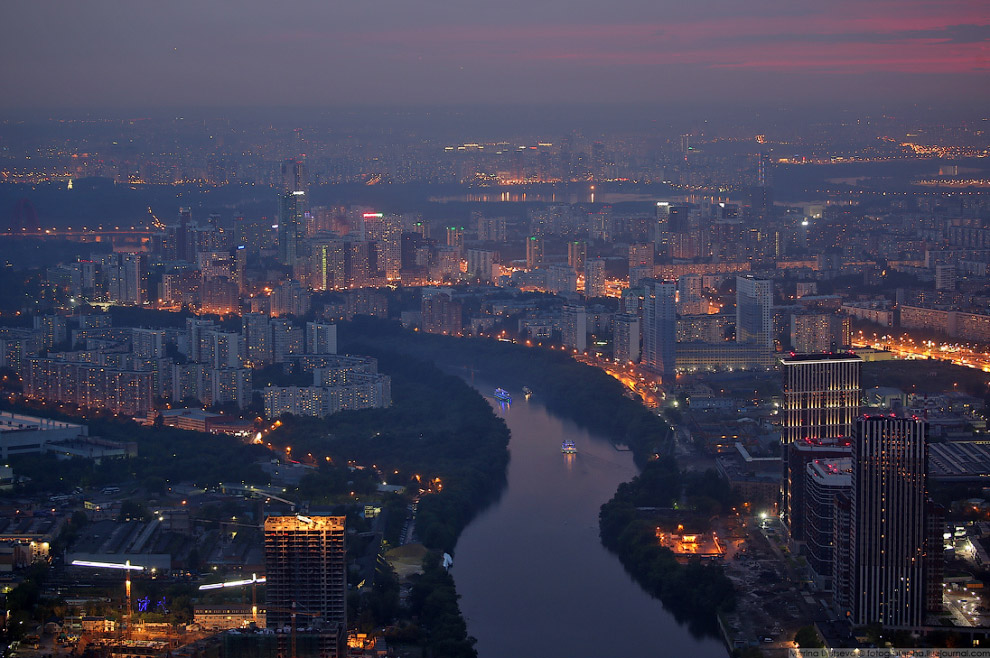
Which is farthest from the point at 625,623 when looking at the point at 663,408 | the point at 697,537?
the point at 663,408

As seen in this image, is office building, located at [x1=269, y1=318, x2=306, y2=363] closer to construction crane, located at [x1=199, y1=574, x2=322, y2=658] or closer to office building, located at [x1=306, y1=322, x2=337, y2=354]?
office building, located at [x1=306, y1=322, x2=337, y2=354]

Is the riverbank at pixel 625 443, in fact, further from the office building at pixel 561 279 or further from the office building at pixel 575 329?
the office building at pixel 561 279

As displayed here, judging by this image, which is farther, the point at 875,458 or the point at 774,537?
the point at 774,537

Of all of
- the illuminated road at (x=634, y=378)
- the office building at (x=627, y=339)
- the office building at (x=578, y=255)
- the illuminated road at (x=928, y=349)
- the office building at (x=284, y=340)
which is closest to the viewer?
the illuminated road at (x=634, y=378)

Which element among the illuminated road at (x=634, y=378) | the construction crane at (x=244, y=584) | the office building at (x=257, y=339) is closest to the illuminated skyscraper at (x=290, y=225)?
the office building at (x=257, y=339)

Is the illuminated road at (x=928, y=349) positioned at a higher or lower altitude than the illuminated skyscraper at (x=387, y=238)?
lower

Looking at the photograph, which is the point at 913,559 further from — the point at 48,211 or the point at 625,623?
the point at 48,211

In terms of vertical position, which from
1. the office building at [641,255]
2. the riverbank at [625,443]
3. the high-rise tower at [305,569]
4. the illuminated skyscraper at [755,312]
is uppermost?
the office building at [641,255]
